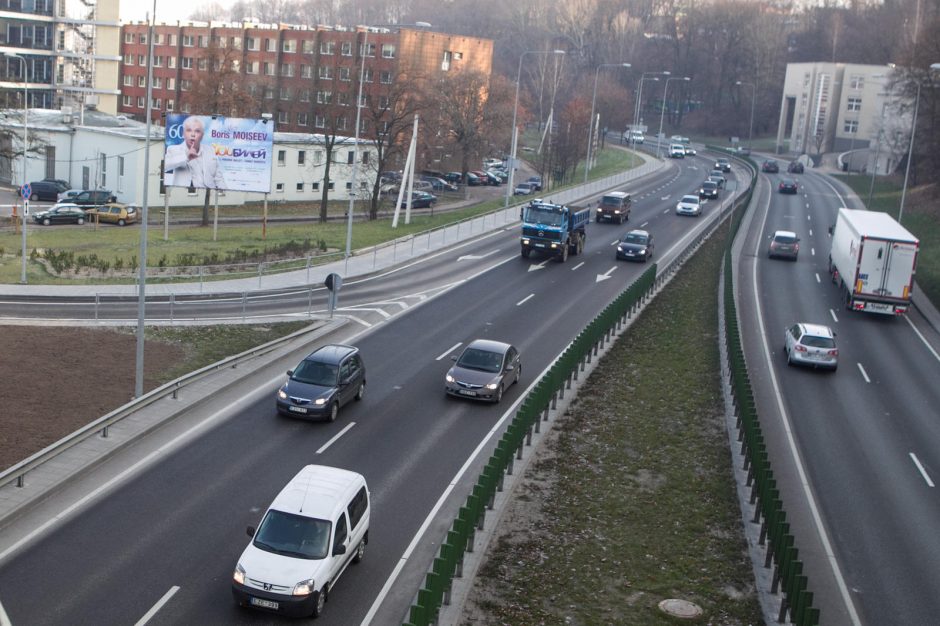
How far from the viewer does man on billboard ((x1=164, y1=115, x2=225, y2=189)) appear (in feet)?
158

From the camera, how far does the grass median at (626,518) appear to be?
50.3 ft

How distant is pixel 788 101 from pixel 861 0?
50.1 m

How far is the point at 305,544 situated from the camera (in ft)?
48.5

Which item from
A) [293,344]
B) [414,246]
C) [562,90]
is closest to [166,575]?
[293,344]

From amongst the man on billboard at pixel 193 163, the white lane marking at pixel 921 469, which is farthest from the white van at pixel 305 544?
the man on billboard at pixel 193 163

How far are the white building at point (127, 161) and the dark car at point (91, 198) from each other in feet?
7.43

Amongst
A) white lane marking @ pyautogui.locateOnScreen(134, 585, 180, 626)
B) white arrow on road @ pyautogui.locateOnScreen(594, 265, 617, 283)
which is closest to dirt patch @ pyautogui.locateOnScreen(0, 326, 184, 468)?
white lane marking @ pyautogui.locateOnScreen(134, 585, 180, 626)

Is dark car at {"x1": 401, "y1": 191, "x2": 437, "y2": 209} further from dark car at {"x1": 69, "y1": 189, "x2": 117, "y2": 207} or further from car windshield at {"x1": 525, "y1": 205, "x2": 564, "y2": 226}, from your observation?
car windshield at {"x1": 525, "y1": 205, "x2": 564, "y2": 226}

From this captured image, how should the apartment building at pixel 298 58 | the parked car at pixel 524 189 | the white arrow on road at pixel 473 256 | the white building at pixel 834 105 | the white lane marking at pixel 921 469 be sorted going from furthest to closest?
the white building at pixel 834 105 → the apartment building at pixel 298 58 → the parked car at pixel 524 189 → the white arrow on road at pixel 473 256 → the white lane marking at pixel 921 469

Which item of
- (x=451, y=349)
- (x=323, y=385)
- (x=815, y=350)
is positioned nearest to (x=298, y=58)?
(x=451, y=349)

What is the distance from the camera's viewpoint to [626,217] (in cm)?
6328

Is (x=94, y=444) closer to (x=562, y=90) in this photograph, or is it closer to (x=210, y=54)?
(x=210, y=54)

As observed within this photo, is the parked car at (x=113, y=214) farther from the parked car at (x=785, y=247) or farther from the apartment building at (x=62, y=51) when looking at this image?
the parked car at (x=785, y=247)

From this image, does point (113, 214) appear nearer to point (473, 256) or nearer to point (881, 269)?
point (473, 256)
